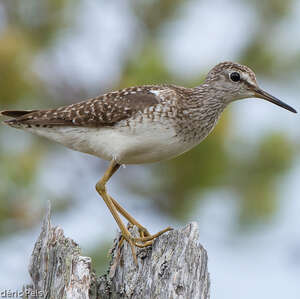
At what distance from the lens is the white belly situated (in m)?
6.75

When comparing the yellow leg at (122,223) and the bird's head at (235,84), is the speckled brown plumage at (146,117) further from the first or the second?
the yellow leg at (122,223)

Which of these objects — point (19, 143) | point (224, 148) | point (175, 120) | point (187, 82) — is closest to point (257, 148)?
point (224, 148)

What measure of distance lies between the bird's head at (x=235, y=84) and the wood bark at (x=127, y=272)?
224 cm

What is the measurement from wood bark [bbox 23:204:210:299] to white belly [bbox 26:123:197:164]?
52.4 inches

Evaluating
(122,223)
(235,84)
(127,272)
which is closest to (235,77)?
(235,84)

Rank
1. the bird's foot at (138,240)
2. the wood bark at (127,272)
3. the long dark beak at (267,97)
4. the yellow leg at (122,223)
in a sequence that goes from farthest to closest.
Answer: the long dark beak at (267,97), the yellow leg at (122,223), the bird's foot at (138,240), the wood bark at (127,272)

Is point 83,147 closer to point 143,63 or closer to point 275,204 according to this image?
point 143,63

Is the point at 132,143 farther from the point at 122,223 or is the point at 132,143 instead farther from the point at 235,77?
the point at 235,77

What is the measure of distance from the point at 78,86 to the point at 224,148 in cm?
215

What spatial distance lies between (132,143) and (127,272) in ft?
5.13

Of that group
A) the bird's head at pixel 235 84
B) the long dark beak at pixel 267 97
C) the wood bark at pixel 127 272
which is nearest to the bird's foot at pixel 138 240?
the wood bark at pixel 127 272

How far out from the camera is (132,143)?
6.79 meters

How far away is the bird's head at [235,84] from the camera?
7.21 metres

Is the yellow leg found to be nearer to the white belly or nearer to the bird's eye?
the white belly
